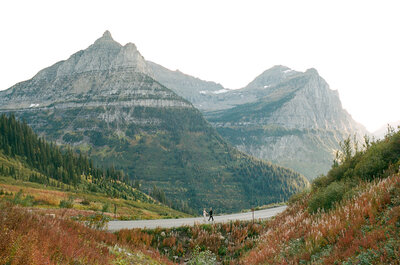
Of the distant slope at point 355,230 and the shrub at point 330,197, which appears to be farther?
the shrub at point 330,197

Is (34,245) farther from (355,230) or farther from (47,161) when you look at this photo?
(47,161)

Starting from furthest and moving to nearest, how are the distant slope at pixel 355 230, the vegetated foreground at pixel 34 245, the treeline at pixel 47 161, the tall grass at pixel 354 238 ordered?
1. the treeline at pixel 47 161
2. the distant slope at pixel 355 230
3. the tall grass at pixel 354 238
4. the vegetated foreground at pixel 34 245

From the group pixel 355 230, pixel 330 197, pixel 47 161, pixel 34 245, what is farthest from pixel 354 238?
pixel 47 161

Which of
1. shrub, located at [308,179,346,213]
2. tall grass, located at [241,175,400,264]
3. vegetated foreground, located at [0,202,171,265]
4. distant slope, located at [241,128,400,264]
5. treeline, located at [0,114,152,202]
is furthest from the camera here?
treeline, located at [0,114,152,202]

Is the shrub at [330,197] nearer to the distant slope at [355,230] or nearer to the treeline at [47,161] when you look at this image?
the distant slope at [355,230]

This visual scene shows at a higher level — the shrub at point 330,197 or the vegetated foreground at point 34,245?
the vegetated foreground at point 34,245

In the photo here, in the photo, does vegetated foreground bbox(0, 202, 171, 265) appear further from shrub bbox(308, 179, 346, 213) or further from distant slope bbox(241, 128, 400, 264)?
shrub bbox(308, 179, 346, 213)

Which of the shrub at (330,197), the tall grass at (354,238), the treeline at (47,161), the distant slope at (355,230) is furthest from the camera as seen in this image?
the treeline at (47,161)

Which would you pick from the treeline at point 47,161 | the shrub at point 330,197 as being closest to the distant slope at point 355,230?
the shrub at point 330,197

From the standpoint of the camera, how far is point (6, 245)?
6395 mm

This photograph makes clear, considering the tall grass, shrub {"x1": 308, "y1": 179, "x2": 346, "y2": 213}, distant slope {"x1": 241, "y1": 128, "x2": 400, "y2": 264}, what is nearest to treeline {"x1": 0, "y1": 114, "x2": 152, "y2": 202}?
shrub {"x1": 308, "y1": 179, "x2": 346, "y2": 213}

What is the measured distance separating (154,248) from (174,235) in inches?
80.2

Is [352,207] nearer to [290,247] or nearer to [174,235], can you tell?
[290,247]

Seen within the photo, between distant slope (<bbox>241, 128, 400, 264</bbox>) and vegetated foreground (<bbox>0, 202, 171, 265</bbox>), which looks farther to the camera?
distant slope (<bbox>241, 128, 400, 264</bbox>)
